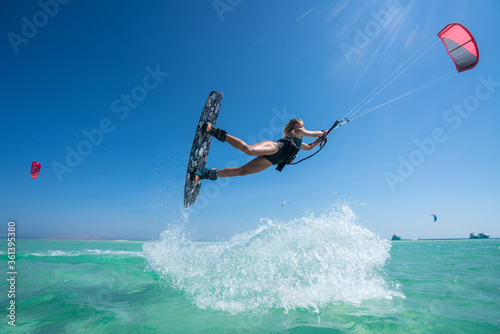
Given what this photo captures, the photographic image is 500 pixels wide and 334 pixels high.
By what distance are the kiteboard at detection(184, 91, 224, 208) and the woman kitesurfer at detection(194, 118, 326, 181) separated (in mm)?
654

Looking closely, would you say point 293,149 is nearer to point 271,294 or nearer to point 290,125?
point 290,125

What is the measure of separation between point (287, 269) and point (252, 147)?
2.83 metres

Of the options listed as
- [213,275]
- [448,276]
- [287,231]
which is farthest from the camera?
[448,276]

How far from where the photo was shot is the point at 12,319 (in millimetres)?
3736

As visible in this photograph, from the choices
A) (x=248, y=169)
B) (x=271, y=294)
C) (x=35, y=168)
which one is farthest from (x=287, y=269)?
(x=35, y=168)

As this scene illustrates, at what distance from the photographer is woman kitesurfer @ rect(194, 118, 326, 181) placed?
5.01 m

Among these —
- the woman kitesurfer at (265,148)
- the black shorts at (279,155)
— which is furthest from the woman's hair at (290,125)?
the black shorts at (279,155)

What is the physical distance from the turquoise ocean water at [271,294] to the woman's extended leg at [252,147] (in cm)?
255

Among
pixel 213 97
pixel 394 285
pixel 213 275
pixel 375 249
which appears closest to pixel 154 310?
pixel 213 275

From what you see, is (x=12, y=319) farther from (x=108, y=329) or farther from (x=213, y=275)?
(x=213, y=275)

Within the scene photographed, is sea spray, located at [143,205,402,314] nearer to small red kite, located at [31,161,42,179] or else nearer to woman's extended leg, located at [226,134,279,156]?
woman's extended leg, located at [226,134,279,156]

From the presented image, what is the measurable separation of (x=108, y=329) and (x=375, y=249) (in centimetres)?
585

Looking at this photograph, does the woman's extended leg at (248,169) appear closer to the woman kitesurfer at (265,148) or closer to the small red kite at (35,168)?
the woman kitesurfer at (265,148)

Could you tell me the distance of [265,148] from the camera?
5.11m
